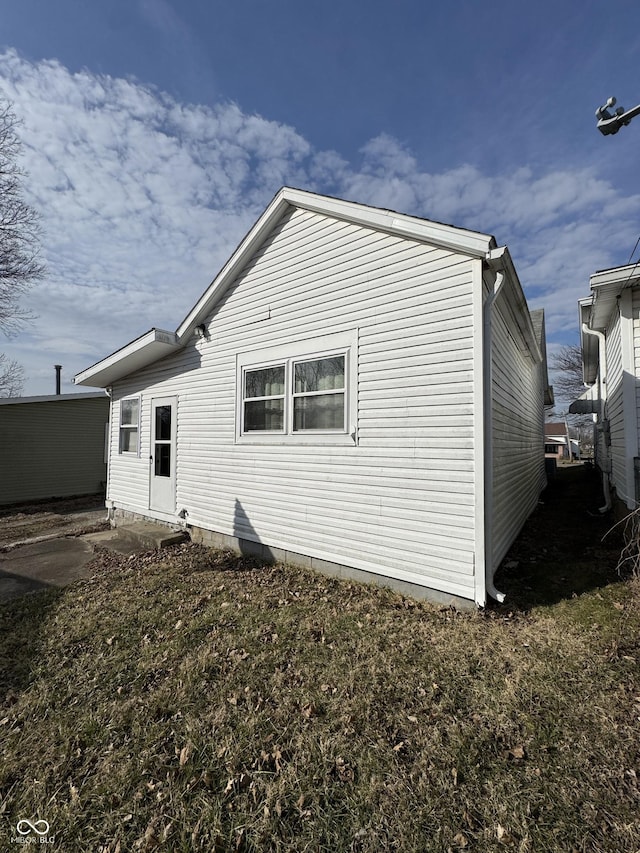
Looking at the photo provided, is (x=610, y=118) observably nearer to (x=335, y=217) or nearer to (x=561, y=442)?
(x=335, y=217)

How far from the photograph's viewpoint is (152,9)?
5.69 metres

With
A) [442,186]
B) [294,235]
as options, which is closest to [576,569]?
[294,235]

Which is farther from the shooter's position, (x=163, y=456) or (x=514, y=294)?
(x=163, y=456)

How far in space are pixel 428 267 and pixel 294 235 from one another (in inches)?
100

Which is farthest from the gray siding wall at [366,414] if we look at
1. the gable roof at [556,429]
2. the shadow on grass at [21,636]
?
the gable roof at [556,429]

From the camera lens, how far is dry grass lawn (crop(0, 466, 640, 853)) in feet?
6.55

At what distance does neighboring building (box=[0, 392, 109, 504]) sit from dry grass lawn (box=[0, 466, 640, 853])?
11459 millimetres

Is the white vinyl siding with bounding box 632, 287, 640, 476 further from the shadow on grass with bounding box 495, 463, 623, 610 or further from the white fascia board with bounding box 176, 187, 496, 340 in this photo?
the white fascia board with bounding box 176, 187, 496, 340

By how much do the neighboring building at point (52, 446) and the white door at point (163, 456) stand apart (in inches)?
323

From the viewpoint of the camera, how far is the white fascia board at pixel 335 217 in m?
4.19

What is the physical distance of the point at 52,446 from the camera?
14.5 metres

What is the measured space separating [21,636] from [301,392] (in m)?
4.41

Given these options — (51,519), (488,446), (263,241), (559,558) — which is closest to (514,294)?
(488,446)

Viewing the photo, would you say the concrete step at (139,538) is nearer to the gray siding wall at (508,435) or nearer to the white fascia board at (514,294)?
the gray siding wall at (508,435)
